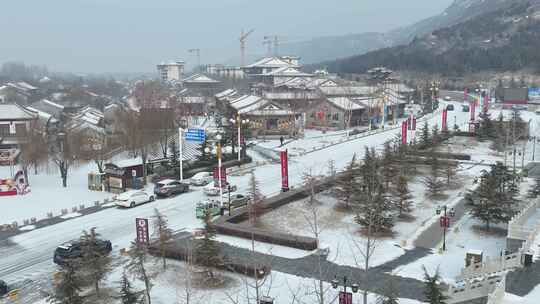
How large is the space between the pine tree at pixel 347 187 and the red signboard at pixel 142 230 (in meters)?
9.54

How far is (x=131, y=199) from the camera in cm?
2420

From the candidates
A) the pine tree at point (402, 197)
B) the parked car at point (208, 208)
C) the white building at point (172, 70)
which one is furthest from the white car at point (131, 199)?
the white building at point (172, 70)

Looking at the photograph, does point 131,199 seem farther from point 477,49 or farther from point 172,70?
point 172,70

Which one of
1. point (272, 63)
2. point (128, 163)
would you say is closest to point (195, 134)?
point (128, 163)

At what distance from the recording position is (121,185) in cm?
2739

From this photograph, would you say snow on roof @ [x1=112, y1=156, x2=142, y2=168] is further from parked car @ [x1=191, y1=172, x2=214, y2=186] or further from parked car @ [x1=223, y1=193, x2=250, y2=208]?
parked car @ [x1=223, y1=193, x2=250, y2=208]

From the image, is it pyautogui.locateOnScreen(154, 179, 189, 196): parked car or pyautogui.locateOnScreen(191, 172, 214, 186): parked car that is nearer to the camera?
pyautogui.locateOnScreen(154, 179, 189, 196): parked car

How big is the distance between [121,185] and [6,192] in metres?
6.10

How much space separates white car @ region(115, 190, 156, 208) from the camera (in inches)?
947

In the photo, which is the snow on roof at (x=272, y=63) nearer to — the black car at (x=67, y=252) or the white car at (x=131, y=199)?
the white car at (x=131, y=199)

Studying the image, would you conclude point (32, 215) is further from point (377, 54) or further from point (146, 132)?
point (377, 54)

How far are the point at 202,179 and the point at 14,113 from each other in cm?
2022

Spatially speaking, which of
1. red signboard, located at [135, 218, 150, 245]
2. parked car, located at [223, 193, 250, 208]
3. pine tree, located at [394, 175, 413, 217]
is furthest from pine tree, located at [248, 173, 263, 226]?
pine tree, located at [394, 175, 413, 217]

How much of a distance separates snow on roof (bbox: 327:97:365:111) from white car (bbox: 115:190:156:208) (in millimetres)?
34096
